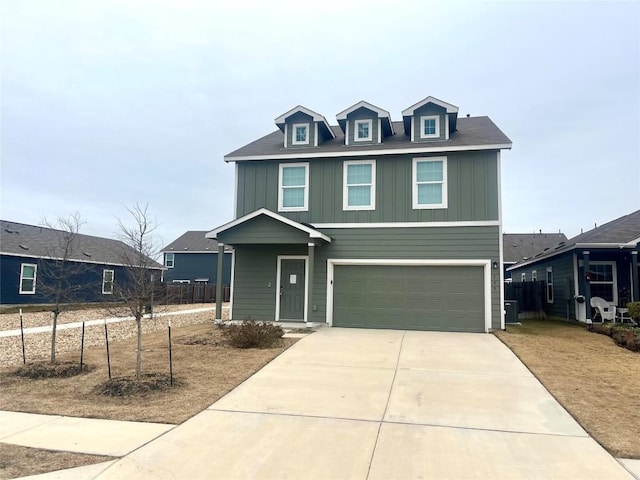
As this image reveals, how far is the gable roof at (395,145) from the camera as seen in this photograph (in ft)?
43.8

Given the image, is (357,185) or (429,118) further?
(429,118)

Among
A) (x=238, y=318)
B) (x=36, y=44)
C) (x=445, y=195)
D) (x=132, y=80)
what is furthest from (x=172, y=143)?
(x=445, y=195)

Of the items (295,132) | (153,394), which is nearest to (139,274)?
(153,394)

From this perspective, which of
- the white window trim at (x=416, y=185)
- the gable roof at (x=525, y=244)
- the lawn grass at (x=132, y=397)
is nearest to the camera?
the lawn grass at (x=132, y=397)

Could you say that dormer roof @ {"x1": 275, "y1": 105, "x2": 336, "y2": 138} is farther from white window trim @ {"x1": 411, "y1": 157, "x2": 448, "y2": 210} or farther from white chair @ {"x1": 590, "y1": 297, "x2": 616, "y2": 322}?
white chair @ {"x1": 590, "y1": 297, "x2": 616, "y2": 322}

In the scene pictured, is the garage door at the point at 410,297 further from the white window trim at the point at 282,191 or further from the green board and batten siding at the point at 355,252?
the white window trim at the point at 282,191

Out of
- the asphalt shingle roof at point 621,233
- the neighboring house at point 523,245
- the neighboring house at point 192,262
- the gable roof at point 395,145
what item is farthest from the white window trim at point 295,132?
the neighboring house at point 192,262

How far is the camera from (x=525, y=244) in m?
34.4

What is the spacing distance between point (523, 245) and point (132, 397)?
33.6m

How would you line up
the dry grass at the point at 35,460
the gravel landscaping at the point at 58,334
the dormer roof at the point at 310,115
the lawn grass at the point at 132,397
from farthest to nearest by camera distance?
the dormer roof at the point at 310,115
the gravel landscaping at the point at 58,334
the lawn grass at the point at 132,397
the dry grass at the point at 35,460

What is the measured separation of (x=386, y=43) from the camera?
13492 mm

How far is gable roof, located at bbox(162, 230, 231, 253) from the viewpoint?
36.0 meters

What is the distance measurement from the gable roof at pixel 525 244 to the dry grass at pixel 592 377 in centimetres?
2051

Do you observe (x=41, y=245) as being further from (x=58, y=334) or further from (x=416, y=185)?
(x=416, y=185)
